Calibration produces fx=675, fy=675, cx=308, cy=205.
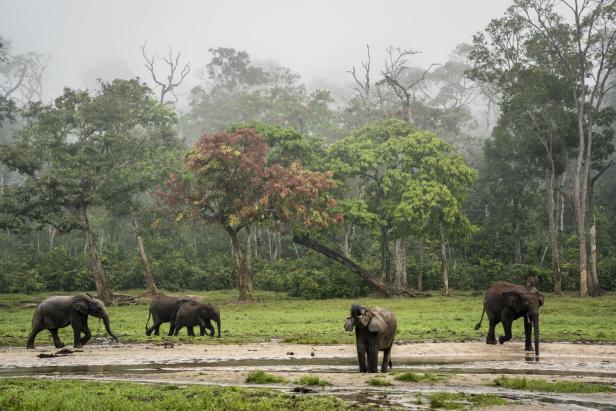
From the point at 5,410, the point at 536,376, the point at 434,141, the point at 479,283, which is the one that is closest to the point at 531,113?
the point at 434,141

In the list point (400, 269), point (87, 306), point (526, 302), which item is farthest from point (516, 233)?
point (87, 306)

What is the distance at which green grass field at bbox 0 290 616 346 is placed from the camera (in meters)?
24.1

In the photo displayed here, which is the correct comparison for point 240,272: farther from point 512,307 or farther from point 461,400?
point 461,400

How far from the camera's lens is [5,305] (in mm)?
41188

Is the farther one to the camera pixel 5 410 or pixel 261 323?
pixel 261 323

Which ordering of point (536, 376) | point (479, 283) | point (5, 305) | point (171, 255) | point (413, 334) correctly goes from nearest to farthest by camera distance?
point (536, 376) → point (413, 334) → point (5, 305) → point (479, 283) → point (171, 255)

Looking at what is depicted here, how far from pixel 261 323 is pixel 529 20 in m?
31.6

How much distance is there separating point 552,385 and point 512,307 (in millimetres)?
7496

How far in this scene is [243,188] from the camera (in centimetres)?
4303

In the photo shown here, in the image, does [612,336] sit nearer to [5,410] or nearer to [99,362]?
[99,362]

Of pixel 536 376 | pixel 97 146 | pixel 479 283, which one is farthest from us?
pixel 479 283

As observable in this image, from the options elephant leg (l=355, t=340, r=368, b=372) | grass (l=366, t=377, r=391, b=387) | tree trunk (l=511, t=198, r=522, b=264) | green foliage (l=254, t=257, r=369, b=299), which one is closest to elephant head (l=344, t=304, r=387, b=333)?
elephant leg (l=355, t=340, r=368, b=372)

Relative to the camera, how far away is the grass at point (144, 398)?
10.7 meters

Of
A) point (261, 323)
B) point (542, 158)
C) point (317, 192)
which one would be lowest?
point (261, 323)
